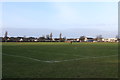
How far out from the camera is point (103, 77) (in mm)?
6598

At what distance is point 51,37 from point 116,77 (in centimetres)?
10938

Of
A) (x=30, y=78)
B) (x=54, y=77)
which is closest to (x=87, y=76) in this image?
(x=54, y=77)

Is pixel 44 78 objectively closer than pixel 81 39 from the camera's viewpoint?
Yes

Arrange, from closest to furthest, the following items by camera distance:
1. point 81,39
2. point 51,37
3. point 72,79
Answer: point 72,79 → point 51,37 → point 81,39

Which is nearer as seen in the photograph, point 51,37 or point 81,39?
point 51,37

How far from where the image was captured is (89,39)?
125 meters

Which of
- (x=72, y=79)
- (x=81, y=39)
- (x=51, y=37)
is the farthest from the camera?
(x=81, y=39)

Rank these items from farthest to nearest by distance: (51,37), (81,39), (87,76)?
(81,39), (51,37), (87,76)

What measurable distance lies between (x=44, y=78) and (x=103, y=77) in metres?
2.07

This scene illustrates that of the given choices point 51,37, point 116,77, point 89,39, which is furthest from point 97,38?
point 116,77

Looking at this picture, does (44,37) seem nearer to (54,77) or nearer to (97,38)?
(97,38)

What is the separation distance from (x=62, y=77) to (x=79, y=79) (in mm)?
623

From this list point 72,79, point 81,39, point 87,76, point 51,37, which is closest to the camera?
point 72,79

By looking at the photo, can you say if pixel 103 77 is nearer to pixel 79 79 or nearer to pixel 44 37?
pixel 79 79
